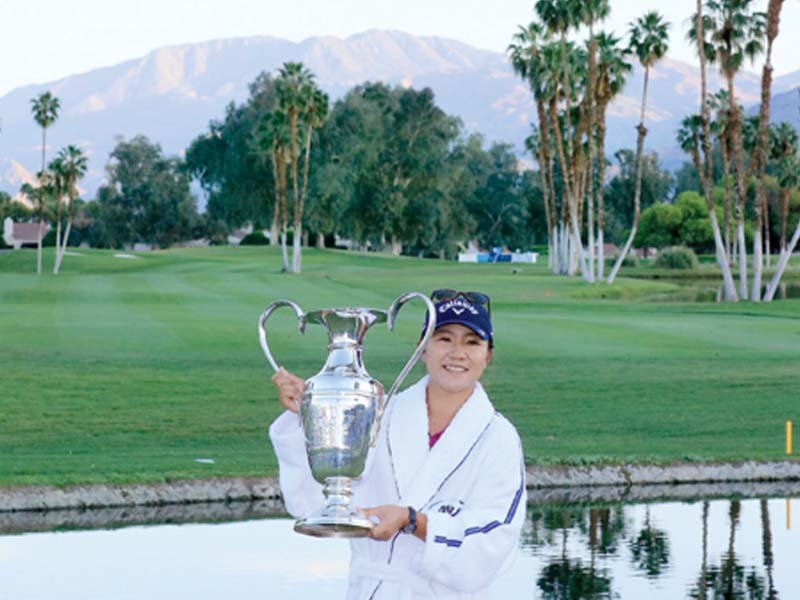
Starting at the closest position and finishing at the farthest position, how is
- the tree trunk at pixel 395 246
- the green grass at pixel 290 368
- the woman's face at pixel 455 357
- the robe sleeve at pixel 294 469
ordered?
the woman's face at pixel 455 357 → the robe sleeve at pixel 294 469 → the green grass at pixel 290 368 → the tree trunk at pixel 395 246

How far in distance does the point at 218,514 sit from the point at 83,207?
164 m

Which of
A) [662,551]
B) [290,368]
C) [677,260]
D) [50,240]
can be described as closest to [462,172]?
[677,260]

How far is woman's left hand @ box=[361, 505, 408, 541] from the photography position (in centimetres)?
538

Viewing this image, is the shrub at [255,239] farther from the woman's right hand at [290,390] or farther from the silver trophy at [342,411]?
the silver trophy at [342,411]

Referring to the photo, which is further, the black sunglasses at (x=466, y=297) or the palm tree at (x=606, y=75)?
the palm tree at (x=606, y=75)

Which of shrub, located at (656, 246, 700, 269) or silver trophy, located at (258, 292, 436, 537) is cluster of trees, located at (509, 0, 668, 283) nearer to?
shrub, located at (656, 246, 700, 269)

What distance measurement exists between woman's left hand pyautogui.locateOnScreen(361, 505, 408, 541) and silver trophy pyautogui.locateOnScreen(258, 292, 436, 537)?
5cm

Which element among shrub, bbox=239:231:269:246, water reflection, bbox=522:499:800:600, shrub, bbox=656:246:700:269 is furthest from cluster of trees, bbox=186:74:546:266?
water reflection, bbox=522:499:800:600

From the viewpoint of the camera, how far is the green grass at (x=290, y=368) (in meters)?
21.4

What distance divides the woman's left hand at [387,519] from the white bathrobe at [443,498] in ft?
0.36

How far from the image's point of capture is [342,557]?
14.7m

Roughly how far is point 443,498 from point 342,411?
46cm

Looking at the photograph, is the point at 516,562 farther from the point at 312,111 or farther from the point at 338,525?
the point at 312,111

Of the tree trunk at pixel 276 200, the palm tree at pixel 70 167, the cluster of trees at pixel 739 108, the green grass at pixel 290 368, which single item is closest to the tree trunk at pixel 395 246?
the tree trunk at pixel 276 200
